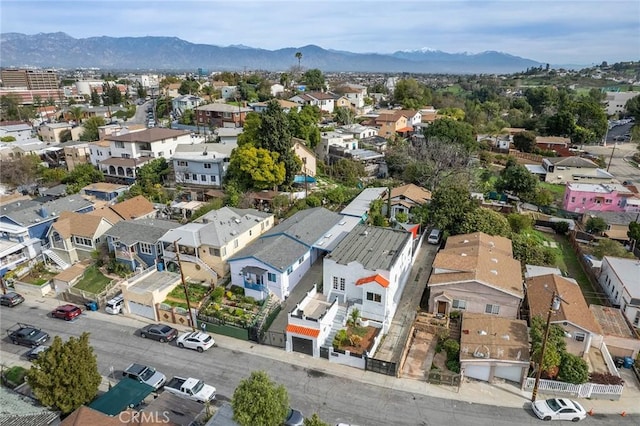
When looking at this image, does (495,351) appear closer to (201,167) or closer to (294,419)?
(294,419)

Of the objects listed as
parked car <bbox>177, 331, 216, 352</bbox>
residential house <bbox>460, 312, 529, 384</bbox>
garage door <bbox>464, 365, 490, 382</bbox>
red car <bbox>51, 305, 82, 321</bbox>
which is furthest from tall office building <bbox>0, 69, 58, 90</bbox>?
garage door <bbox>464, 365, 490, 382</bbox>

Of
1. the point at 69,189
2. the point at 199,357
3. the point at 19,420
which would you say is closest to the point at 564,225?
the point at 199,357

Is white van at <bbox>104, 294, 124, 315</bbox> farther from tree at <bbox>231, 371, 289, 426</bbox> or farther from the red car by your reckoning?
tree at <bbox>231, 371, 289, 426</bbox>

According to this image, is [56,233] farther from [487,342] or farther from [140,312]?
[487,342]

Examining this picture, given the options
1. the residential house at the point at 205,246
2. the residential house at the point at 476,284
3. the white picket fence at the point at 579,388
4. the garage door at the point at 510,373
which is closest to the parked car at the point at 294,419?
the garage door at the point at 510,373

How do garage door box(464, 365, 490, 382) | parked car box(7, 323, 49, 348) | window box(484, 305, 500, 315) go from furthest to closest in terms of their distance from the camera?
window box(484, 305, 500, 315)
parked car box(7, 323, 49, 348)
garage door box(464, 365, 490, 382)

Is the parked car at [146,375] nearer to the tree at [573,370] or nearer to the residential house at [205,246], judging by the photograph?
the residential house at [205,246]
